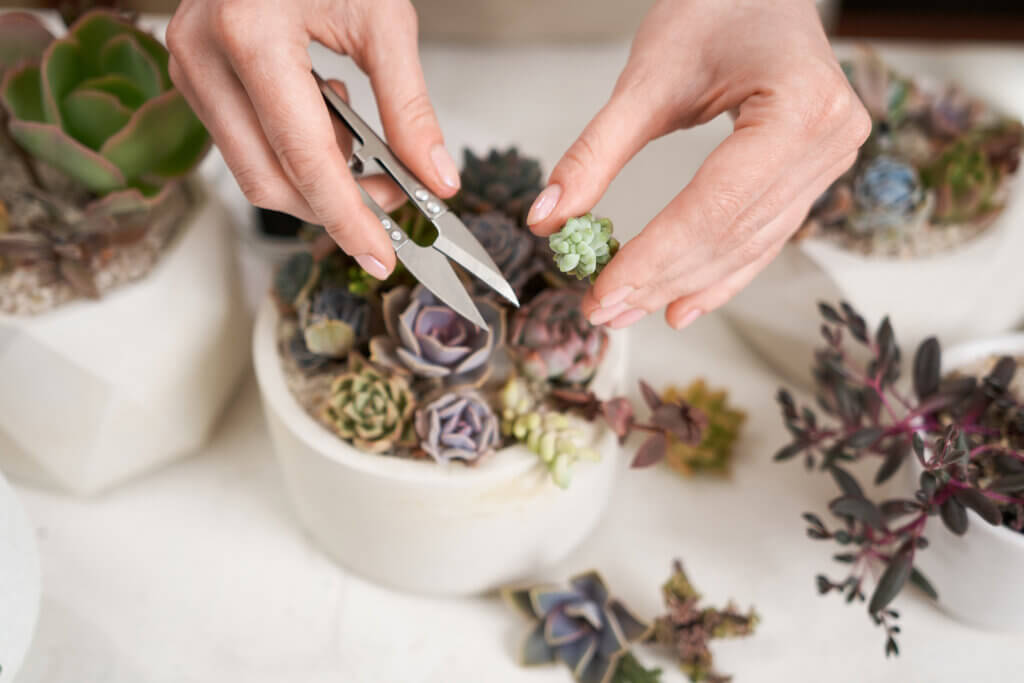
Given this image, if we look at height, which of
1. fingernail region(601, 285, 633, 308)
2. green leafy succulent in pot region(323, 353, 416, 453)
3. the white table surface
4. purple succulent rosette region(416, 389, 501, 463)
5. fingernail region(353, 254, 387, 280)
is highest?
fingernail region(601, 285, 633, 308)

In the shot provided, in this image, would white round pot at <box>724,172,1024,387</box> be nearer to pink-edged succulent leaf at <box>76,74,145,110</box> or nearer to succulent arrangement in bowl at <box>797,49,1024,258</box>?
succulent arrangement in bowl at <box>797,49,1024,258</box>

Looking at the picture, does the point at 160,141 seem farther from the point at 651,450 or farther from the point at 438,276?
the point at 651,450

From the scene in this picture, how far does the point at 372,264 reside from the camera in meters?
0.47

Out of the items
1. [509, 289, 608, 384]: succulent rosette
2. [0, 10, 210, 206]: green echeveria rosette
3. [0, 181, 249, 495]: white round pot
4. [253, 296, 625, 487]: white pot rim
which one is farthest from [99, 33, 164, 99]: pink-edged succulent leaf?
[509, 289, 608, 384]: succulent rosette

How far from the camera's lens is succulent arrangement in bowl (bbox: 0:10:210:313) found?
533 mm

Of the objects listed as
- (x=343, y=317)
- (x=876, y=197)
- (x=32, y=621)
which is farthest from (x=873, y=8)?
(x=32, y=621)

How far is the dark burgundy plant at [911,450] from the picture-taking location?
49 centimetres

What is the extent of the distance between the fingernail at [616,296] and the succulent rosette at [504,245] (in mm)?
97

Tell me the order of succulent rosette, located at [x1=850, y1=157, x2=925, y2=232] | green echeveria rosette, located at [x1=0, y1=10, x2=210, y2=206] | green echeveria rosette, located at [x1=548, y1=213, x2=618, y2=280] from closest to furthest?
green echeveria rosette, located at [x1=548, y1=213, x2=618, y2=280]
green echeveria rosette, located at [x1=0, y1=10, x2=210, y2=206]
succulent rosette, located at [x1=850, y1=157, x2=925, y2=232]

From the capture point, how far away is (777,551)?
617 millimetres

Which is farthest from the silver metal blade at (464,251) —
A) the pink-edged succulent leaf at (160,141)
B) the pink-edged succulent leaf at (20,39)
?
the pink-edged succulent leaf at (20,39)

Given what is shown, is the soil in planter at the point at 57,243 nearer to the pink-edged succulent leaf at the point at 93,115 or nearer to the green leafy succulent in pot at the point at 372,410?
the pink-edged succulent leaf at the point at 93,115

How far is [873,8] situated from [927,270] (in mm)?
899

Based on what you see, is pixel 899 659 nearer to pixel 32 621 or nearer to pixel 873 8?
pixel 32 621
